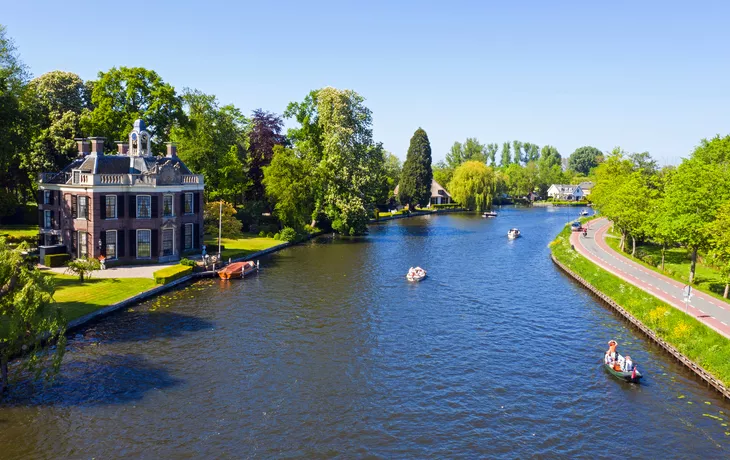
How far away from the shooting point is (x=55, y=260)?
58.9 metres

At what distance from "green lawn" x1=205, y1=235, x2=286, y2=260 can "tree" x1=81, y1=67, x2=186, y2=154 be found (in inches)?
732

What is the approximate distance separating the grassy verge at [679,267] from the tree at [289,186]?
4891 cm

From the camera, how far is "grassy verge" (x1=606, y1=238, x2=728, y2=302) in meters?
55.9

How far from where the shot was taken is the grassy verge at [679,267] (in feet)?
183

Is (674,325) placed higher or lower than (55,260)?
lower

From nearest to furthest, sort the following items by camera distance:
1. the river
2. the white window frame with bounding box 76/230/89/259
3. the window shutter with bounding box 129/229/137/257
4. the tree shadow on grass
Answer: the river
the tree shadow on grass
the white window frame with bounding box 76/230/89/259
the window shutter with bounding box 129/229/137/257

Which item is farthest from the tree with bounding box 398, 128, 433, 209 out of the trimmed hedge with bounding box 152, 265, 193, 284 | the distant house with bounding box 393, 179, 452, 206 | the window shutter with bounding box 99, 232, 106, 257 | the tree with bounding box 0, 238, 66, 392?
the tree with bounding box 0, 238, 66, 392

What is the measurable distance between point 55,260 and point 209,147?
36.5 meters

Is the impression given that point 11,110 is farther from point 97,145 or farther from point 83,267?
point 83,267

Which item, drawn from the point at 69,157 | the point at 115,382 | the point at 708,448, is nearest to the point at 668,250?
the point at 708,448

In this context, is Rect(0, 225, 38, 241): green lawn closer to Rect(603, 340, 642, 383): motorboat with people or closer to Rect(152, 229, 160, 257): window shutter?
Rect(152, 229, 160, 257): window shutter

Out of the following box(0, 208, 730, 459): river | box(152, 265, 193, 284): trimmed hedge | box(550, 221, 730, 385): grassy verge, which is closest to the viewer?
box(0, 208, 730, 459): river

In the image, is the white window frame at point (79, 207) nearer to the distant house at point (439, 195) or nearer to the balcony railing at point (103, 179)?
the balcony railing at point (103, 179)

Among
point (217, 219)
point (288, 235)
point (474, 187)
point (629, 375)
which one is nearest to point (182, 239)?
point (217, 219)
